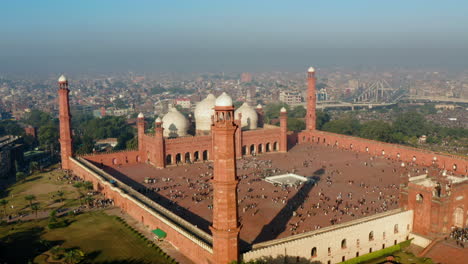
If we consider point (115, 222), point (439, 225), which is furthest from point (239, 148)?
point (439, 225)

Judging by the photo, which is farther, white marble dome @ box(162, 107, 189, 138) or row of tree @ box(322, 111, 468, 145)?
row of tree @ box(322, 111, 468, 145)

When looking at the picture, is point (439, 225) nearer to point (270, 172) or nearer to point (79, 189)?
point (270, 172)

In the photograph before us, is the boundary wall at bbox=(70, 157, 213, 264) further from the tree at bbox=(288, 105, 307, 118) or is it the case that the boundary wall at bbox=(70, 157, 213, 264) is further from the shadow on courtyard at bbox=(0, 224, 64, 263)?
the tree at bbox=(288, 105, 307, 118)

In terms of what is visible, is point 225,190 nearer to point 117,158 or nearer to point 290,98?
point 117,158

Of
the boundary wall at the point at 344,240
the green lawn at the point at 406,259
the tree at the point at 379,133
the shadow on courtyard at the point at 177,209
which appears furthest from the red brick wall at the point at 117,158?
the tree at the point at 379,133

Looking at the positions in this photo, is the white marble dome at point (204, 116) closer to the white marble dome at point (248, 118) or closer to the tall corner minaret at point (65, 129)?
the white marble dome at point (248, 118)

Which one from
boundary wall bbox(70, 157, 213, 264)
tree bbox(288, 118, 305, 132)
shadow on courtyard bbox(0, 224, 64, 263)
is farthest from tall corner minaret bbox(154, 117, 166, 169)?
tree bbox(288, 118, 305, 132)
